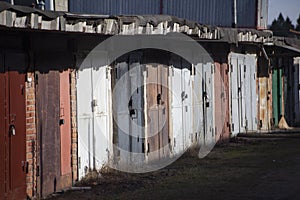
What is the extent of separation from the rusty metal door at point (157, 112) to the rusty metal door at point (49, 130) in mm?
3139

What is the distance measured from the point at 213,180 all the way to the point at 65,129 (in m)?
2.69

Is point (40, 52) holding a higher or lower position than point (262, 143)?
higher

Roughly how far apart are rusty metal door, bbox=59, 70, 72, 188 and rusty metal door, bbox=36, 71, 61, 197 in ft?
0.38

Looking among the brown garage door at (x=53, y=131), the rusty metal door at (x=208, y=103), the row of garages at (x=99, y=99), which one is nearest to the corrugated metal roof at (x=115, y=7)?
the row of garages at (x=99, y=99)

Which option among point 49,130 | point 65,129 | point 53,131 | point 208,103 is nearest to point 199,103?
point 208,103

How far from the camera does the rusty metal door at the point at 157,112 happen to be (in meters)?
13.3

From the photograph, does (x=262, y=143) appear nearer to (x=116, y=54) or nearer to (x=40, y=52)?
(x=116, y=54)

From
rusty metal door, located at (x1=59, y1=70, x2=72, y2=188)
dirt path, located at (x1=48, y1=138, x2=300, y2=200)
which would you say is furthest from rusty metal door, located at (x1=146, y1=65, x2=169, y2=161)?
rusty metal door, located at (x1=59, y1=70, x2=72, y2=188)

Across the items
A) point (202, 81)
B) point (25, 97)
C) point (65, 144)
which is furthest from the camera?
point (202, 81)

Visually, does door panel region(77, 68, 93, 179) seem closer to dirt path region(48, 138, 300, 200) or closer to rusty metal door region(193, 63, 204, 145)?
dirt path region(48, 138, 300, 200)

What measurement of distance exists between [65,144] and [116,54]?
2189mm

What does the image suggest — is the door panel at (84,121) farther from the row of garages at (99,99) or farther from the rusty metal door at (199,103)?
the rusty metal door at (199,103)

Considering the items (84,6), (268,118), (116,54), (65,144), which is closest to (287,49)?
(268,118)

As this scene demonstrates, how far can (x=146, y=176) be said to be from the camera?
12.0m
